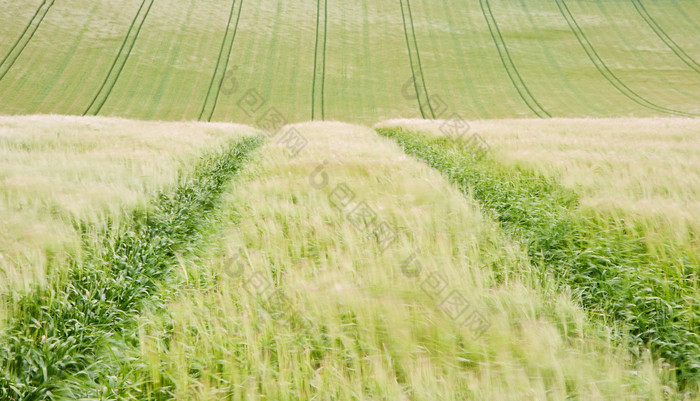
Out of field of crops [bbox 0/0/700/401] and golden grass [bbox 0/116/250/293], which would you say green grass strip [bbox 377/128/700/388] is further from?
golden grass [bbox 0/116/250/293]

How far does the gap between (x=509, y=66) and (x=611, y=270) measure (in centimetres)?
4377

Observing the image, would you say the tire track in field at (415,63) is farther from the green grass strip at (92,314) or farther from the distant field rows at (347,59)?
the green grass strip at (92,314)

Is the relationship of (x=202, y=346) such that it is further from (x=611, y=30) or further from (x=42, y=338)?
(x=611, y=30)

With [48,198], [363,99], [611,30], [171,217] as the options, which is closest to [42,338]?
[171,217]

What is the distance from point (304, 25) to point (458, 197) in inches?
1845

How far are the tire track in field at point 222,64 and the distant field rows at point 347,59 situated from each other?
166 mm

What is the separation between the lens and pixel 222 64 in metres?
38.6

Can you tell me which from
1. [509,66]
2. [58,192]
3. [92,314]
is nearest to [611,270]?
[92,314]

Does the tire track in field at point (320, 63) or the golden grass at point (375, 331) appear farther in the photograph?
the tire track in field at point (320, 63)

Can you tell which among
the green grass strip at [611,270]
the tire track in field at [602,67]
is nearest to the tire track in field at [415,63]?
the tire track in field at [602,67]

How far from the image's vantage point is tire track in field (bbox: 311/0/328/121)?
3458 cm

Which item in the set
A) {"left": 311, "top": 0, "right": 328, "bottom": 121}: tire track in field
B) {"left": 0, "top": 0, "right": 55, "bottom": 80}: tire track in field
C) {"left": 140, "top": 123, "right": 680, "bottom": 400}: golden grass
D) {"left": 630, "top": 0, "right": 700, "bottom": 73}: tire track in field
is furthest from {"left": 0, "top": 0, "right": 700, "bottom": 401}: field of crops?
{"left": 630, "top": 0, "right": 700, "bottom": 73}: tire track in field

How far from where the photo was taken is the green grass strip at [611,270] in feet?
6.85

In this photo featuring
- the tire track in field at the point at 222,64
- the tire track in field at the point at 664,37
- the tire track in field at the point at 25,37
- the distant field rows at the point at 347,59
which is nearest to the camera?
the tire track in field at the point at 222,64
